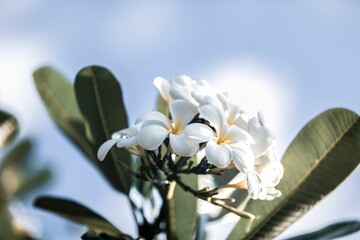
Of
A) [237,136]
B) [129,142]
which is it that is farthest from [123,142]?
[237,136]

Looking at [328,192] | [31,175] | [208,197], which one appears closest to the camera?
[208,197]

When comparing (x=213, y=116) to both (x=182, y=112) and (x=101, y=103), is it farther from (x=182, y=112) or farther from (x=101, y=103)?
(x=101, y=103)

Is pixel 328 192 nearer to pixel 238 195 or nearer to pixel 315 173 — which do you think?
pixel 315 173

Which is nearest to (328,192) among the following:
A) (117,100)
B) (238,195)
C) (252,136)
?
(238,195)

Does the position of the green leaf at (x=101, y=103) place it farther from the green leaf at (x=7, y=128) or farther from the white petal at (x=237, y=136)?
the green leaf at (x=7, y=128)

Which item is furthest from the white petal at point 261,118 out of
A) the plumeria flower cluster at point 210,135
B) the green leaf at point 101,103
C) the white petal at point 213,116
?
the green leaf at point 101,103
